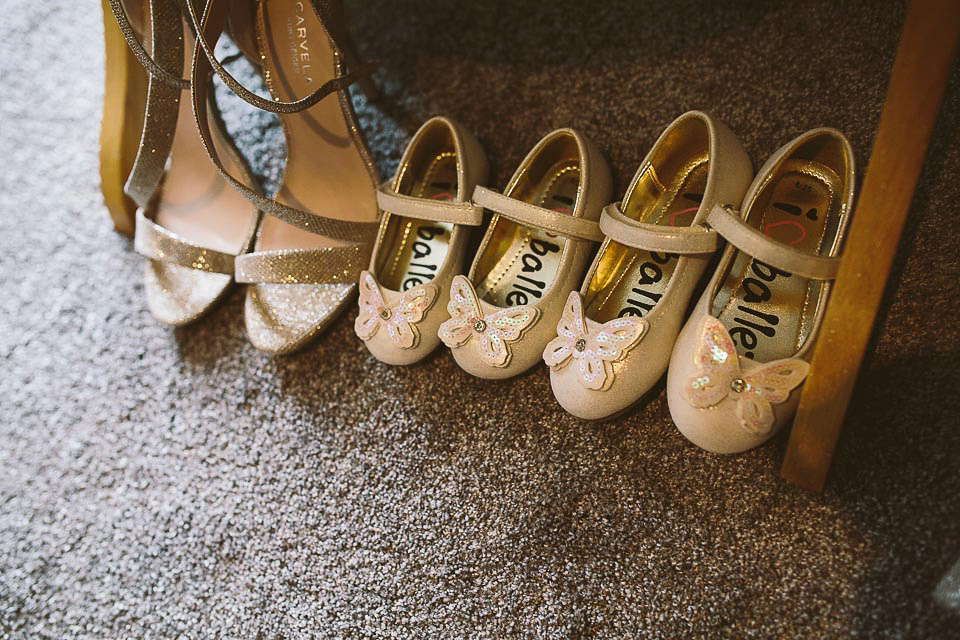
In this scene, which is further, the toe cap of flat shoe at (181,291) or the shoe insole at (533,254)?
the toe cap of flat shoe at (181,291)

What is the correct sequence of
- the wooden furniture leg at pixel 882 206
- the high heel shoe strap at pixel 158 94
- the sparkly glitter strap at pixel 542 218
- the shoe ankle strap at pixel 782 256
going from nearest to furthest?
the wooden furniture leg at pixel 882 206 → the shoe ankle strap at pixel 782 256 → the sparkly glitter strap at pixel 542 218 → the high heel shoe strap at pixel 158 94

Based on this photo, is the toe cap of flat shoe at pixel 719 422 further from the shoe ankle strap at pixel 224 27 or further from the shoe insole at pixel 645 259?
the shoe ankle strap at pixel 224 27

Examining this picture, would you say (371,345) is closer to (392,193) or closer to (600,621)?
(392,193)

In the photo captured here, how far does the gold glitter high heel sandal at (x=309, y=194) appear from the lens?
3.09 feet

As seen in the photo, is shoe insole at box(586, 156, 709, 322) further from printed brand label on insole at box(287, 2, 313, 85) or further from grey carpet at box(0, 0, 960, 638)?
printed brand label on insole at box(287, 2, 313, 85)

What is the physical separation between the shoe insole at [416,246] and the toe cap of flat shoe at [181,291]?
26 centimetres

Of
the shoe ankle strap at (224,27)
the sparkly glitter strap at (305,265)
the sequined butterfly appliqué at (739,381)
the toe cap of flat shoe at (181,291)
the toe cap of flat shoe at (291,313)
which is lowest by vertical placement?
the toe cap of flat shoe at (181,291)

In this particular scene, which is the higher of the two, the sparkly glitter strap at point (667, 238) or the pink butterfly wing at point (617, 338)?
the sparkly glitter strap at point (667, 238)

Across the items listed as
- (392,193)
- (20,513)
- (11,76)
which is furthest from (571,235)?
(11,76)

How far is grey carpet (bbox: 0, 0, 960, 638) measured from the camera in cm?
76

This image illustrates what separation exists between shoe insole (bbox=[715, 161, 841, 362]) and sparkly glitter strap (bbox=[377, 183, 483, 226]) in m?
0.30

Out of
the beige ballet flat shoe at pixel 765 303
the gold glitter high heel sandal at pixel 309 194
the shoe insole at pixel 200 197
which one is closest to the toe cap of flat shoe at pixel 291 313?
the gold glitter high heel sandal at pixel 309 194

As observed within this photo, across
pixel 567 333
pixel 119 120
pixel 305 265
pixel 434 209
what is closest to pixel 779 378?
pixel 567 333

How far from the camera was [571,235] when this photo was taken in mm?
824
